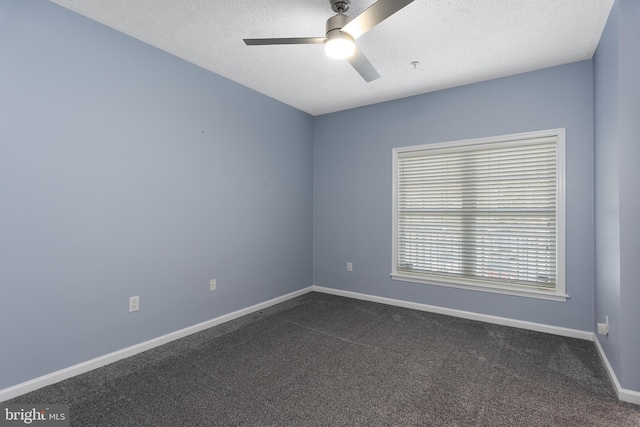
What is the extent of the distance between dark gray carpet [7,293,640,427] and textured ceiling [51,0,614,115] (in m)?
2.51

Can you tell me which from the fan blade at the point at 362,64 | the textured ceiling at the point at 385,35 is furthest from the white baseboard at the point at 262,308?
the fan blade at the point at 362,64

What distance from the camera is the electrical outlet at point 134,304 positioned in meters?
2.52

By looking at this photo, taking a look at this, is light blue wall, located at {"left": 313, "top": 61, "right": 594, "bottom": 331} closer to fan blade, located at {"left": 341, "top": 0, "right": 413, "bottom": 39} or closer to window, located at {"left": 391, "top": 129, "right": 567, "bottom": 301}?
window, located at {"left": 391, "top": 129, "right": 567, "bottom": 301}

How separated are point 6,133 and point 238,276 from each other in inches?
86.2

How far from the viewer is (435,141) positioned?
3.59 meters

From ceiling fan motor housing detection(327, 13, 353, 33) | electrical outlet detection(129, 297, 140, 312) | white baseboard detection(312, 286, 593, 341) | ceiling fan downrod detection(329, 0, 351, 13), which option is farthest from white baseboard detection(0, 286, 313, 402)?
ceiling fan downrod detection(329, 0, 351, 13)

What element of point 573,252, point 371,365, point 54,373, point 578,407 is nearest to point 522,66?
point 573,252

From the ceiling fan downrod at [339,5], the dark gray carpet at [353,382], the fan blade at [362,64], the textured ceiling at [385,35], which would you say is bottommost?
the dark gray carpet at [353,382]

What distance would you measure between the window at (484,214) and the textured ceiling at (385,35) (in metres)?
0.76

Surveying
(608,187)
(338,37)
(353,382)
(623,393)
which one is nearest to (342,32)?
(338,37)

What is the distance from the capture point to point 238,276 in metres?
3.46

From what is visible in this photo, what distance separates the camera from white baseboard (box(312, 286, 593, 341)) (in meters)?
2.88

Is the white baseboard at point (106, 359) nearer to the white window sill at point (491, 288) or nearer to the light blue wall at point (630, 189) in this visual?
the white window sill at point (491, 288)

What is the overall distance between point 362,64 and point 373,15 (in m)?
0.54
